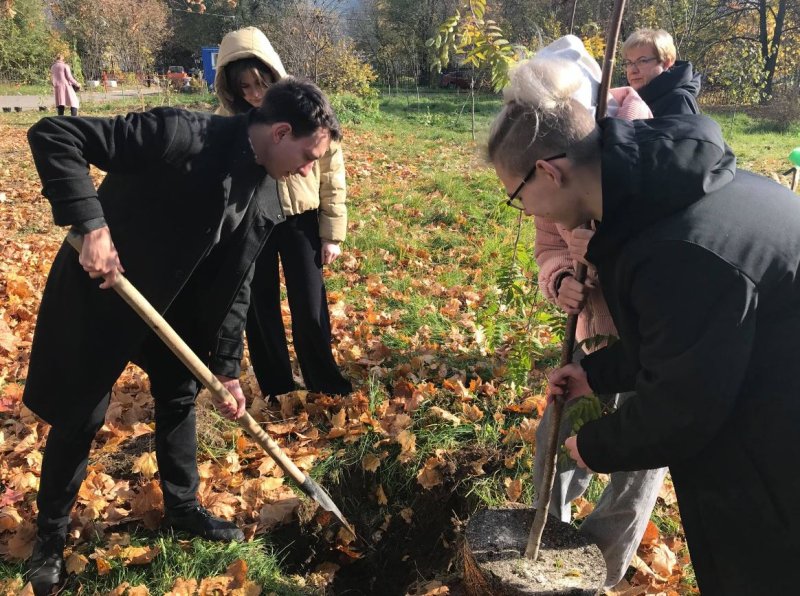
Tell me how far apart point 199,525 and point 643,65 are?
3.26 m

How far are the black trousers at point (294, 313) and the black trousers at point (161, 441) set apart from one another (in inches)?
36.4

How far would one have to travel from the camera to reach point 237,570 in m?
2.51

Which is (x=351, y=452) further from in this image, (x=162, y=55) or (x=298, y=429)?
(x=162, y=55)

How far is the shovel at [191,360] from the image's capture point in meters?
1.95

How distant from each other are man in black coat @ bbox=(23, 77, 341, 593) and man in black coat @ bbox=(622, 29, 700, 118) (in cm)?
180

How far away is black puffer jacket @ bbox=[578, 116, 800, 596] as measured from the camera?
3.93ft

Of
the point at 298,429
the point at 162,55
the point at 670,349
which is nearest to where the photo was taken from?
the point at 670,349

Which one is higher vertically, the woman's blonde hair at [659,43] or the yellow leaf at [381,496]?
the woman's blonde hair at [659,43]

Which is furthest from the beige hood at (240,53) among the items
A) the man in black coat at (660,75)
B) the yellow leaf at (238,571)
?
the yellow leaf at (238,571)

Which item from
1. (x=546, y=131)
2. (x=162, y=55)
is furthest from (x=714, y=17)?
(x=162, y=55)

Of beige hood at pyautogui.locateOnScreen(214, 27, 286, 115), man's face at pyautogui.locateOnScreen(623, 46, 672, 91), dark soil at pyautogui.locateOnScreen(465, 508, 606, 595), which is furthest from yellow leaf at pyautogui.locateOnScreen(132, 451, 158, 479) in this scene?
man's face at pyautogui.locateOnScreen(623, 46, 672, 91)

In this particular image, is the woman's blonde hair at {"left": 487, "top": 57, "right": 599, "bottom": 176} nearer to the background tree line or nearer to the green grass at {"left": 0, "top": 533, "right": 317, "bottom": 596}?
the green grass at {"left": 0, "top": 533, "right": 317, "bottom": 596}

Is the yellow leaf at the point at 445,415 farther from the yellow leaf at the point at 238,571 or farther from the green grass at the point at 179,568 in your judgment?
the yellow leaf at the point at 238,571

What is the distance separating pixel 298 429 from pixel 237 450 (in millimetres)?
380
